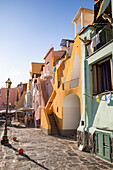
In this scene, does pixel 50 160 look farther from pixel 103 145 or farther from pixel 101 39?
pixel 101 39

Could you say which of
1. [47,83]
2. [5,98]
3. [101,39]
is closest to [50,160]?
[101,39]

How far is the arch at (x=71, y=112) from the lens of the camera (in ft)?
51.9

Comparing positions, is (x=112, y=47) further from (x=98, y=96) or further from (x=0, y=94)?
(x=0, y=94)

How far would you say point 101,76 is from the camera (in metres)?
10.1

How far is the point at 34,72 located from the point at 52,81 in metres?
14.4

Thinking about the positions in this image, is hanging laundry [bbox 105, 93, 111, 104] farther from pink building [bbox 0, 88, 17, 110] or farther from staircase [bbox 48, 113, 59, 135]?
pink building [bbox 0, 88, 17, 110]

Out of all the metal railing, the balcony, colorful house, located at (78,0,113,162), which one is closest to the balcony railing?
colorful house, located at (78,0,113,162)

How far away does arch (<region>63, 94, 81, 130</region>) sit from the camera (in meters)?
15.8

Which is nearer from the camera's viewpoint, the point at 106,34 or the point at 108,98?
the point at 108,98

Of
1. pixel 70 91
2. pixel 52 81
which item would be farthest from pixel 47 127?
pixel 52 81

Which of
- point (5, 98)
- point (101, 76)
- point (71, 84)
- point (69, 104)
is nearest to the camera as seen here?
point (101, 76)

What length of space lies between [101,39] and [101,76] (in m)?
2.22

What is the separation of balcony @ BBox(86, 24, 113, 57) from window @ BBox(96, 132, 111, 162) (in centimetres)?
480

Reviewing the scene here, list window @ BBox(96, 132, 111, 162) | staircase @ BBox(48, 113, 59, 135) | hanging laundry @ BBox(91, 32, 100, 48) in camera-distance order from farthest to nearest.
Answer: staircase @ BBox(48, 113, 59, 135)
hanging laundry @ BBox(91, 32, 100, 48)
window @ BBox(96, 132, 111, 162)
